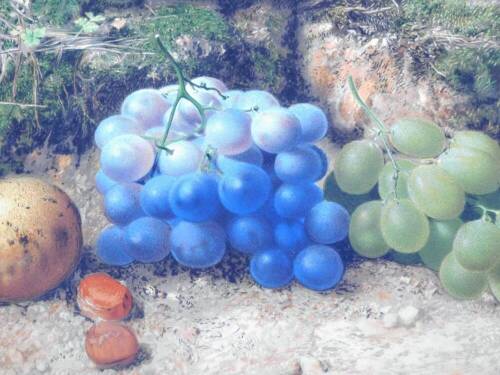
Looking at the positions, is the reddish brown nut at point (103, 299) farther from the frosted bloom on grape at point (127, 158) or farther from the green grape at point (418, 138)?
the green grape at point (418, 138)

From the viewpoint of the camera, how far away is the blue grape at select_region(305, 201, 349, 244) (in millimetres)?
1742

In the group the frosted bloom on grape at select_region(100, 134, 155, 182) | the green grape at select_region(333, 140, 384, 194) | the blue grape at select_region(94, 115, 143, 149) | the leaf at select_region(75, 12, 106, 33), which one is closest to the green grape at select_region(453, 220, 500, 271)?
the green grape at select_region(333, 140, 384, 194)

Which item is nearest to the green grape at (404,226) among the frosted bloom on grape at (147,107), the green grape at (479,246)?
the green grape at (479,246)

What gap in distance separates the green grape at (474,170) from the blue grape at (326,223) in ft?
1.16

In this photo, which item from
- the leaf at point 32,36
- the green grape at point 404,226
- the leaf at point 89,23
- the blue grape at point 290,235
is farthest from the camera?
the leaf at point 89,23

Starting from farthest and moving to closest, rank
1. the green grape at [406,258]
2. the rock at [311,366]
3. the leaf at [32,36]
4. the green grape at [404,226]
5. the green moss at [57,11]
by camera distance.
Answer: the green moss at [57,11] < the leaf at [32,36] < the green grape at [406,258] < the green grape at [404,226] < the rock at [311,366]

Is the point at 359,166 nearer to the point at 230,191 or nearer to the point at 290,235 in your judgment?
the point at 290,235

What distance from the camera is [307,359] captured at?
1594 millimetres

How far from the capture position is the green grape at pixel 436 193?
5.41 feet

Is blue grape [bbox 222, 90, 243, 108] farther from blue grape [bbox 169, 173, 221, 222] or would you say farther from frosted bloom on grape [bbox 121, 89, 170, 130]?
blue grape [bbox 169, 173, 221, 222]

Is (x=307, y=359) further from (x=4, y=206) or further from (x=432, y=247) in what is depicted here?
(x=4, y=206)

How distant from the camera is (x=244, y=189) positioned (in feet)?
5.29

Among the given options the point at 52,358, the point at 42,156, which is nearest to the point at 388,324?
the point at 52,358

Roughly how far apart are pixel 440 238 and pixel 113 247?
1.05 metres
